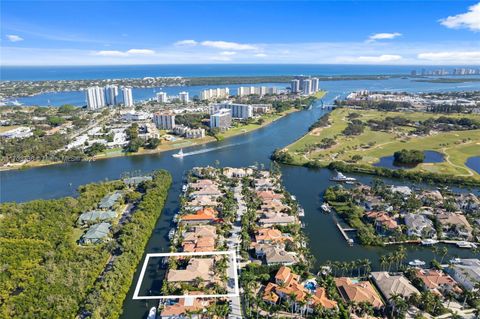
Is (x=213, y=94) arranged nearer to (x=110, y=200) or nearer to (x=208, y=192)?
(x=208, y=192)

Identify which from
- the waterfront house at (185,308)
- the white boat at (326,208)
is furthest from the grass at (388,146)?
the waterfront house at (185,308)

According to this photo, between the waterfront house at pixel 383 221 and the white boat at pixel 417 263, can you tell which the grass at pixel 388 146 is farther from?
the white boat at pixel 417 263

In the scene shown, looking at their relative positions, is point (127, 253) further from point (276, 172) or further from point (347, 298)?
point (276, 172)

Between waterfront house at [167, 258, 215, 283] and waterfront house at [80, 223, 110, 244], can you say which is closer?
waterfront house at [167, 258, 215, 283]

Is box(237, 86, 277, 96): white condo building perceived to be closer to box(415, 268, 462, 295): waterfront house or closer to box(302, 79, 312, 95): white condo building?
box(302, 79, 312, 95): white condo building

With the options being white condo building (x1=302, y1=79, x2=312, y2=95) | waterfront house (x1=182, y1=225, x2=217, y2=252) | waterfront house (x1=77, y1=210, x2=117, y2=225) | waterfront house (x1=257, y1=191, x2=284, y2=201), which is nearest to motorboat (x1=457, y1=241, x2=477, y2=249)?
waterfront house (x1=257, y1=191, x2=284, y2=201)

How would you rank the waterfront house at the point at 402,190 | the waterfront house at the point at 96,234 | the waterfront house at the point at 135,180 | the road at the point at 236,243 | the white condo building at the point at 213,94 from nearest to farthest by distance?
1. the road at the point at 236,243
2. the waterfront house at the point at 96,234
3. the waterfront house at the point at 402,190
4. the waterfront house at the point at 135,180
5. the white condo building at the point at 213,94
